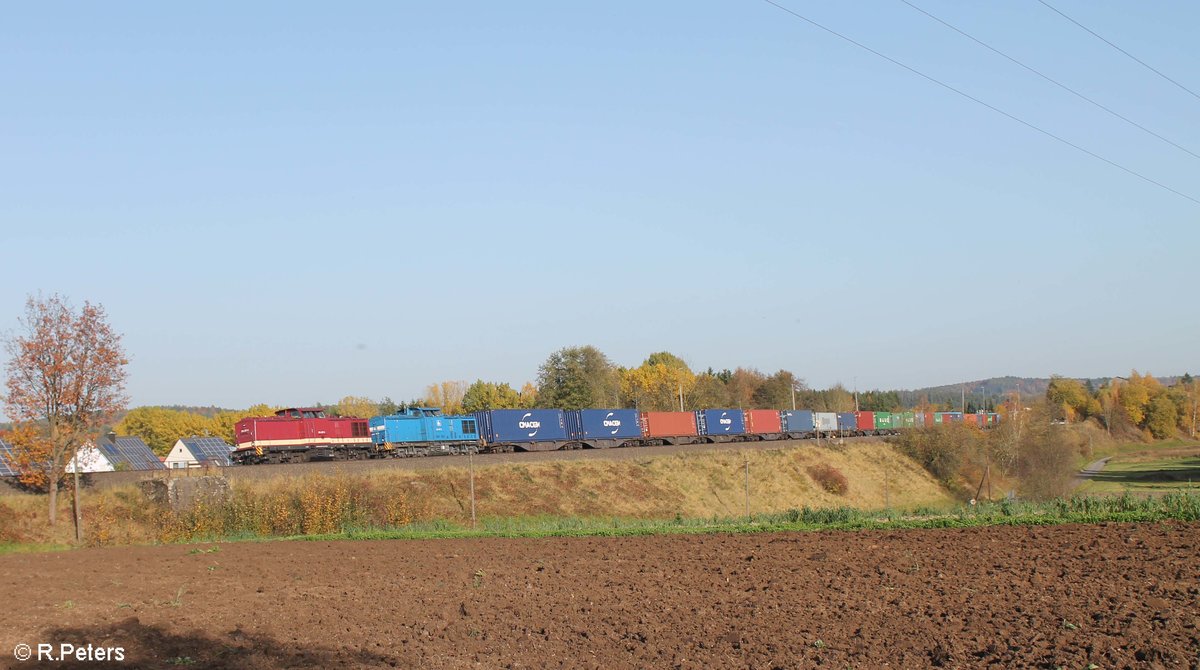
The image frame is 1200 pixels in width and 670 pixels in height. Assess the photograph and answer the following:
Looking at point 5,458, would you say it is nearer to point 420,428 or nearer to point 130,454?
point 420,428

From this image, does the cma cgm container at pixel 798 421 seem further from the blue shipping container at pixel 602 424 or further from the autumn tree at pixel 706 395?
the autumn tree at pixel 706 395

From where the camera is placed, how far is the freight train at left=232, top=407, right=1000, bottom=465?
50.4m

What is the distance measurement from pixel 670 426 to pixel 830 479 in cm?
1439

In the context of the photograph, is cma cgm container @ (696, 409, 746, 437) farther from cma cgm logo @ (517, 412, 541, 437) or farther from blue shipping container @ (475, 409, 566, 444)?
cma cgm logo @ (517, 412, 541, 437)

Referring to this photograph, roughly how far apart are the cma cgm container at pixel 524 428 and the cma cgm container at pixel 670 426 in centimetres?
951

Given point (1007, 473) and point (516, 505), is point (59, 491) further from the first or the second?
point (1007, 473)

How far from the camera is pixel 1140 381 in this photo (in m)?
174

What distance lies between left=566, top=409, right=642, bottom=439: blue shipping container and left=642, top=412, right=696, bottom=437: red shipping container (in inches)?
44.2

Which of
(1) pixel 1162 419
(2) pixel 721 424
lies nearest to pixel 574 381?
(2) pixel 721 424

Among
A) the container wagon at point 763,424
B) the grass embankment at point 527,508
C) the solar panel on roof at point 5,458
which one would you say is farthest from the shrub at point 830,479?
the solar panel on roof at point 5,458

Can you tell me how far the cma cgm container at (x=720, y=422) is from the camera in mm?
75250

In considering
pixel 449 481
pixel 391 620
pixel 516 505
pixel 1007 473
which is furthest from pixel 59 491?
pixel 1007 473

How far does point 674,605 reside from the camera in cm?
1395

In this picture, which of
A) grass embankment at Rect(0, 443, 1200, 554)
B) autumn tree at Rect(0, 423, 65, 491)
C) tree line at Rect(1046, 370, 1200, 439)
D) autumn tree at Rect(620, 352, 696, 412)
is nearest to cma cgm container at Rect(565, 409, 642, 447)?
grass embankment at Rect(0, 443, 1200, 554)
